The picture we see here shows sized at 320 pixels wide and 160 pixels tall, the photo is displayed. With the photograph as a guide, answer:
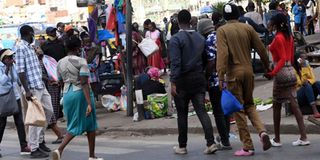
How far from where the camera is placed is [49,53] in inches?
492

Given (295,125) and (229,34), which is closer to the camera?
(229,34)

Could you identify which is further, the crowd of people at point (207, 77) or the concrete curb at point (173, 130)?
the concrete curb at point (173, 130)

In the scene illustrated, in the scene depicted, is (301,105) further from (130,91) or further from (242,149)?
(130,91)

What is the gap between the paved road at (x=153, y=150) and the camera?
26.5 feet

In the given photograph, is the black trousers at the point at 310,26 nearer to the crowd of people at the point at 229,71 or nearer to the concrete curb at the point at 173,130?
the concrete curb at the point at 173,130

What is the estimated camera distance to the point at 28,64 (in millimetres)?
9367

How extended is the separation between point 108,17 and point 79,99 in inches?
207

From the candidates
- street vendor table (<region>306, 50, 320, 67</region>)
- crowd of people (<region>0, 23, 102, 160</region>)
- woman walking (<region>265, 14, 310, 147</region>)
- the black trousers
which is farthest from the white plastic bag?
the black trousers

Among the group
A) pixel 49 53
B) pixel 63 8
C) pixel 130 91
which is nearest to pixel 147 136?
pixel 130 91

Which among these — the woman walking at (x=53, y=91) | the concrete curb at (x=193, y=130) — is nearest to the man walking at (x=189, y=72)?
the concrete curb at (x=193, y=130)

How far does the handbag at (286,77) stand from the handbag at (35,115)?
3.47 meters

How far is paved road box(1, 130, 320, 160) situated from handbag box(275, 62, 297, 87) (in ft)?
2.86

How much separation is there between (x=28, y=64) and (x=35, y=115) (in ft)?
2.59

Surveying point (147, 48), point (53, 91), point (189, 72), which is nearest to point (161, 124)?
point (53, 91)
